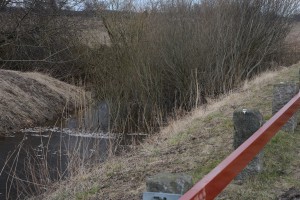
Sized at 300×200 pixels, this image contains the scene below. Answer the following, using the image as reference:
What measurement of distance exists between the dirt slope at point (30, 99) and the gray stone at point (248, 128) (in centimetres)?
1025

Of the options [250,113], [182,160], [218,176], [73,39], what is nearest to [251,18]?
[73,39]

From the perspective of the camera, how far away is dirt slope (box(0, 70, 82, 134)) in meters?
15.0

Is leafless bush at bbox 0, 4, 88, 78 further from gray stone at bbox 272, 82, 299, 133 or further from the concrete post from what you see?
the concrete post

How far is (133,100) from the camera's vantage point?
1636cm

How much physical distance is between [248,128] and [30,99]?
45.2 ft

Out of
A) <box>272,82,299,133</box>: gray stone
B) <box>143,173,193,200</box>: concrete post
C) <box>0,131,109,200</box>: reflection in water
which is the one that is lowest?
<box>0,131,109,200</box>: reflection in water

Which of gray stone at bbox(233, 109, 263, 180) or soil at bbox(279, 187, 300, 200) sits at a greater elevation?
gray stone at bbox(233, 109, 263, 180)

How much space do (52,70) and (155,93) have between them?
7.49 meters

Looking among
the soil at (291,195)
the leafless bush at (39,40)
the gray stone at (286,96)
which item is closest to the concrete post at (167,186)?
the soil at (291,195)

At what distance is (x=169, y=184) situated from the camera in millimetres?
2457

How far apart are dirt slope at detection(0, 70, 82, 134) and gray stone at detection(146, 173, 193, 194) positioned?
11775 millimetres

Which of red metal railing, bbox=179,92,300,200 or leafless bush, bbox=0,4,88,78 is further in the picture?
leafless bush, bbox=0,4,88,78

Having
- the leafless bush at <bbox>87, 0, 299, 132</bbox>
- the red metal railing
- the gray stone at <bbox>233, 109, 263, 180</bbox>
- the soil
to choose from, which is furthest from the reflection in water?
the red metal railing

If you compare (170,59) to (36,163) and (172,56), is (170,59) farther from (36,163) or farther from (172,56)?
(36,163)
